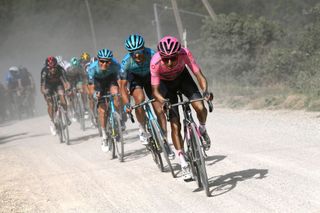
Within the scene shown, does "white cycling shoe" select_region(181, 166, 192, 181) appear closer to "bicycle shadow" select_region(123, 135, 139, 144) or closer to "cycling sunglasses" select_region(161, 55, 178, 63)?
"cycling sunglasses" select_region(161, 55, 178, 63)

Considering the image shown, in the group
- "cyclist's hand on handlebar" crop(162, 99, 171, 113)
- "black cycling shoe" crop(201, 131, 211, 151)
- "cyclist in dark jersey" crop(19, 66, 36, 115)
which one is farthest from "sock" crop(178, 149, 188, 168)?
"cyclist in dark jersey" crop(19, 66, 36, 115)

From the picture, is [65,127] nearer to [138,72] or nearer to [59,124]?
[59,124]

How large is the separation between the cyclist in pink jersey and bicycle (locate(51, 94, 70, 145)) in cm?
717

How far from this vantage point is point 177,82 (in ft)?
26.3

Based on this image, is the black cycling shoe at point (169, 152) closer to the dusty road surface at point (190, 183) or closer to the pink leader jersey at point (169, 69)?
the dusty road surface at point (190, 183)

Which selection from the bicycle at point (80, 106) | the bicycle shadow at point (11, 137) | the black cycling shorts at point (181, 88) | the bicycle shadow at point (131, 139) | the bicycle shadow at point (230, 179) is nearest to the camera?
the bicycle shadow at point (230, 179)

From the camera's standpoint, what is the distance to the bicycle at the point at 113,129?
11109mm

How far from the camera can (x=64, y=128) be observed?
49.4ft

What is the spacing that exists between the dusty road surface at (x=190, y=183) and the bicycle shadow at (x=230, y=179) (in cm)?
1

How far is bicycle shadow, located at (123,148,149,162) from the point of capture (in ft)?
37.0

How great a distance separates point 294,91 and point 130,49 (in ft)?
30.8

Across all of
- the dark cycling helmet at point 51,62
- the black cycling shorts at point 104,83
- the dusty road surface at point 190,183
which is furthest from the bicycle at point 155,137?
the dark cycling helmet at point 51,62

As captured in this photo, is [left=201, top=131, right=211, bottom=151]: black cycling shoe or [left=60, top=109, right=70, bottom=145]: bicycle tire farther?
[left=60, top=109, right=70, bottom=145]: bicycle tire

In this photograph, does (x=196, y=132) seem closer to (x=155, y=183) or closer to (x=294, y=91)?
(x=155, y=183)
